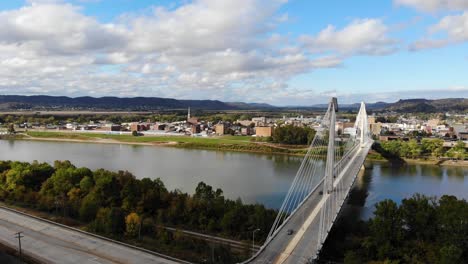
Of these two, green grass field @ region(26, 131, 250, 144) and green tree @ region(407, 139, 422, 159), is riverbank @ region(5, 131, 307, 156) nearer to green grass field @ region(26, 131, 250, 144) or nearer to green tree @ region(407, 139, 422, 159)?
green grass field @ region(26, 131, 250, 144)

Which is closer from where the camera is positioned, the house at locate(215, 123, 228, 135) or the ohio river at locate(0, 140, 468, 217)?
the ohio river at locate(0, 140, 468, 217)

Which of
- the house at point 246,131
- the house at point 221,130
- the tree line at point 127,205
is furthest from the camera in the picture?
the house at point 221,130

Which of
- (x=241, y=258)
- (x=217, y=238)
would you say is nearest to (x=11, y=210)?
(x=217, y=238)

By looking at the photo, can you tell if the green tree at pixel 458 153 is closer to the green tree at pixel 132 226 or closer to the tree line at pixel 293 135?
the tree line at pixel 293 135

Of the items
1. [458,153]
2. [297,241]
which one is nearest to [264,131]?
[458,153]

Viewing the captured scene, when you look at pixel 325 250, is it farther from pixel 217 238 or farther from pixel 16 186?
pixel 16 186

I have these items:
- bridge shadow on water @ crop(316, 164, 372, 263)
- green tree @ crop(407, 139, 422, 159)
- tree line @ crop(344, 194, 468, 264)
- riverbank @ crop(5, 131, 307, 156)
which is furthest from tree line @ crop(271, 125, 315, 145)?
tree line @ crop(344, 194, 468, 264)

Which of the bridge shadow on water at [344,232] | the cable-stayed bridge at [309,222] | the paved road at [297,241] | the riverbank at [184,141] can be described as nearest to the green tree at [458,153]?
the riverbank at [184,141]
